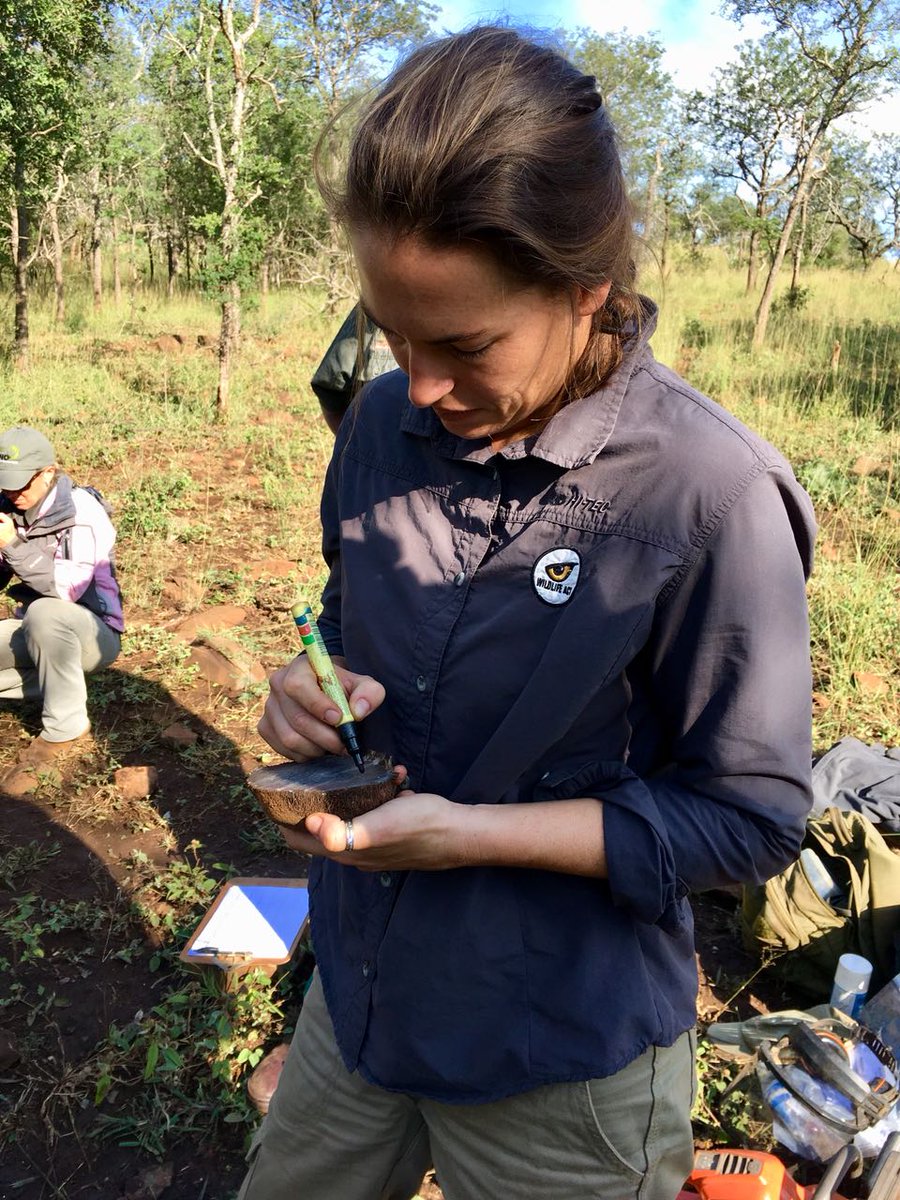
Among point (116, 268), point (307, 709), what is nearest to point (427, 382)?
point (307, 709)

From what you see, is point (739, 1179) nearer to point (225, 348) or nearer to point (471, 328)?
point (471, 328)

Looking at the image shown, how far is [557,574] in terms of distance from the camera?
1050mm

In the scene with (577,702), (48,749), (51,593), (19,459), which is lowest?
(48,749)

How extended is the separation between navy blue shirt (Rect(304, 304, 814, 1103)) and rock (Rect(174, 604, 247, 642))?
3.94 metres

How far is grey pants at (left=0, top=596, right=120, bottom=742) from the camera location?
13.3 ft

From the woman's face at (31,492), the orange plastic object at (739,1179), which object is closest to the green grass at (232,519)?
the orange plastic object at (739,1179)

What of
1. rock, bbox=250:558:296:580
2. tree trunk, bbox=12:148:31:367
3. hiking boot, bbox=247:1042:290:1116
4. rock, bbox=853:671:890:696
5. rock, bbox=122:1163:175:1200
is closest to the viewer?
rock, bbox=122:1163:175:1200

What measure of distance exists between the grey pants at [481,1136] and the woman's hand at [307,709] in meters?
0.43

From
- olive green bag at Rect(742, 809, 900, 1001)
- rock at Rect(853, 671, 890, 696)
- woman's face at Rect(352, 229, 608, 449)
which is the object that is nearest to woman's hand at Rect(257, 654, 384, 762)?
woman's face at Rect(352, 229, 608, 449)

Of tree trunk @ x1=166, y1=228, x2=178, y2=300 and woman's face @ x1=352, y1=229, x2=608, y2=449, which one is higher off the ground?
tree trunk @ x1=166, y1=228, x2=178, y2=300

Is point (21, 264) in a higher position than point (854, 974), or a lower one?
higher

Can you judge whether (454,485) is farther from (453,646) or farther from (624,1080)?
(624,1080)

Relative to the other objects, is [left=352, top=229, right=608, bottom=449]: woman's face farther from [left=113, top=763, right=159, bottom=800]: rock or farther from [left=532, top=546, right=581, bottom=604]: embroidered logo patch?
[left=113, top=763, right=159, bottom=800]: rock

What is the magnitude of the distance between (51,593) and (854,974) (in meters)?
3.77
